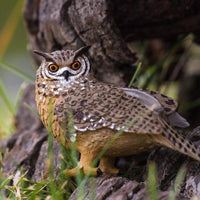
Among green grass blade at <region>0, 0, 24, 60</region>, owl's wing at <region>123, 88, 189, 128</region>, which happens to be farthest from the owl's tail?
green grass blade at <region>0, 0, 24, 60</region>

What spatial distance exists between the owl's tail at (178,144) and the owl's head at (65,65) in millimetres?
523

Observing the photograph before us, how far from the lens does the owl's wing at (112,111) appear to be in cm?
155

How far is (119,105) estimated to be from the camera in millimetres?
1646

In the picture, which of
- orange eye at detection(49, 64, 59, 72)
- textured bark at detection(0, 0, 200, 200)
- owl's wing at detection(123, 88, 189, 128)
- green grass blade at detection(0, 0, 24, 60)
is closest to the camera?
owl's wing at detection(123, 88, 189, 128)

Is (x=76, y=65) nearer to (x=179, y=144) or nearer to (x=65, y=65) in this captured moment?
(x=65, y=65)

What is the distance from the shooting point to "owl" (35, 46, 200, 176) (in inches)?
61.5

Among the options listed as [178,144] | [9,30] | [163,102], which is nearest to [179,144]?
[178,144]

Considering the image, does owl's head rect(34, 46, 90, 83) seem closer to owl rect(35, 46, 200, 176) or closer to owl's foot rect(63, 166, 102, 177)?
owl rect(35, 46, 200, 176)

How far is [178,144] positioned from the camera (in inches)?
60.9

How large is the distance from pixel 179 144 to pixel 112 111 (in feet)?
1.14

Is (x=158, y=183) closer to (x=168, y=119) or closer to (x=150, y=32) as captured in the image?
(x=168, y=119)

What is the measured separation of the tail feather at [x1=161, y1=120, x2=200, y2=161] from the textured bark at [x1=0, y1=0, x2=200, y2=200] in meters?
0.16

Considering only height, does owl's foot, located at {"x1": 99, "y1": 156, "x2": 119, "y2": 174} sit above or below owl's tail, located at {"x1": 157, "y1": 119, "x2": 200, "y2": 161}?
below

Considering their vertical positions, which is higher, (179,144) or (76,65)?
(76,65)
